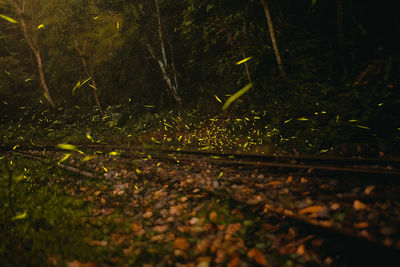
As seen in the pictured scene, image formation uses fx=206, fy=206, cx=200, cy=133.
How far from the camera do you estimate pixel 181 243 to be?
3006 millimetres

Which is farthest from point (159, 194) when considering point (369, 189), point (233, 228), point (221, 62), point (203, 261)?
point (221, 62)

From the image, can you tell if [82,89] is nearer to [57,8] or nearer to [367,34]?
[57,8]

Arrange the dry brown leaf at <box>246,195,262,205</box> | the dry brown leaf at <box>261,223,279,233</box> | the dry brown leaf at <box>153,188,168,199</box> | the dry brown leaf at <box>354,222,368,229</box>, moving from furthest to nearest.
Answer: the dry brown leaf at <box>153,188,168,199</box> → the dry brown leaf at <box>246,195,262,205</box> → the dry brown leaf at <box>261,223,279,233</box> → the dry brown leaf at <box>354,222,368,229</box>

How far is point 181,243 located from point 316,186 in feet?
9.15

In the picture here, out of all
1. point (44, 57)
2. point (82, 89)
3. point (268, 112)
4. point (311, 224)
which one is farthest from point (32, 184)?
point (44, 57)

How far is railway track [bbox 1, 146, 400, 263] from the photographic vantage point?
2527 millimetres

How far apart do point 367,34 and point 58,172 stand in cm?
1140

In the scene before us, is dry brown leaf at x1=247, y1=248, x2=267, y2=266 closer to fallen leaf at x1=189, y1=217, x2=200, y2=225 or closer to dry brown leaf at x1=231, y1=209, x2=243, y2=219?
dry brown leaf at x1=231, y1=209, x2=243, y2=219

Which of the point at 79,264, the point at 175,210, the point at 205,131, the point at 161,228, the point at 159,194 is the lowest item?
the point at 205,131

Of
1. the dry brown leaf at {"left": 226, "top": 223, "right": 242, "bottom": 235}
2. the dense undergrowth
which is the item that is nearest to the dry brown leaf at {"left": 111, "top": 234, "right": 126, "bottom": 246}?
→ the dry brown leaf at {"left": 226, "top": 223, "right": 242, "bottom": 235}

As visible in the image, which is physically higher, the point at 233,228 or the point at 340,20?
the point at 340,20

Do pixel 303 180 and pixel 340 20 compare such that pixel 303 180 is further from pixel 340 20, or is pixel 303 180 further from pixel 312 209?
pixel 340 20

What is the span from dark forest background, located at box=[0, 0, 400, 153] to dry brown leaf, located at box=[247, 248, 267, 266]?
3.99m

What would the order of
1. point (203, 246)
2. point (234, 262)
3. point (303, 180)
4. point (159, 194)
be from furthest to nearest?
point (159, 194)
point (303, 180)
point (203, 246)
point (234, 262)
